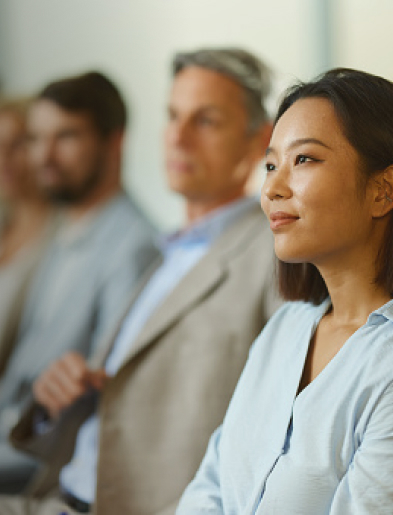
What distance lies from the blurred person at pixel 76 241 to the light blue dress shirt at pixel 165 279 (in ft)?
0.99

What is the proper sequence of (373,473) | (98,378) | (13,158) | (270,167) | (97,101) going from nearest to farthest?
Result: (373,473) → (270,167) → (98,378) → (97,101) → (13,158)

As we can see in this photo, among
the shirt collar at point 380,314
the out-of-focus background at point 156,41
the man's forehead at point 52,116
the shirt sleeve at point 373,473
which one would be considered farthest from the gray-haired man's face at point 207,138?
the shirt sleeve at point 373,473

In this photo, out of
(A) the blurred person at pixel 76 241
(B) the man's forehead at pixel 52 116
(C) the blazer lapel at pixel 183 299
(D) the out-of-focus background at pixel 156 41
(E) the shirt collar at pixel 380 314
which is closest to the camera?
(E) the shirt collar at pixel 380 314

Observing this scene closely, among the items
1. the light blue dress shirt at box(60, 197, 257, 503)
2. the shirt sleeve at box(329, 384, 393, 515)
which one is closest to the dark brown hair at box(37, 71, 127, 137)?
the light blue dress shirt at box(60, 197, 257, 503)

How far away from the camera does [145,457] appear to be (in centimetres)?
178

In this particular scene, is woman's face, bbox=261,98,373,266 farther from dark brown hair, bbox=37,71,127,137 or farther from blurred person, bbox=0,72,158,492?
dark brown hair, bbox=37,71,127,137

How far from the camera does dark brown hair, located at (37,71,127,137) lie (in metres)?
2.79

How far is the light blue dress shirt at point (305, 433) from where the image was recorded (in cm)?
106

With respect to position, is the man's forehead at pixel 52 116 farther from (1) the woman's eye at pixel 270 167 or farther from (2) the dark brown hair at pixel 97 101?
(1) the woman's eye at pixel 270 167

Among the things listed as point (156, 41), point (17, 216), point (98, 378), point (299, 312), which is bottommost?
point (98, 378)

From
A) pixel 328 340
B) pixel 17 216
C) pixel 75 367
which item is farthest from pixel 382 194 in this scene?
pixel 17 216

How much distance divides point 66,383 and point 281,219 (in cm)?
101

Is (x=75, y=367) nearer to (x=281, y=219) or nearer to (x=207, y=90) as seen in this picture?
(x=207, y=90)

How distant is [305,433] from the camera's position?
3.75 ft
